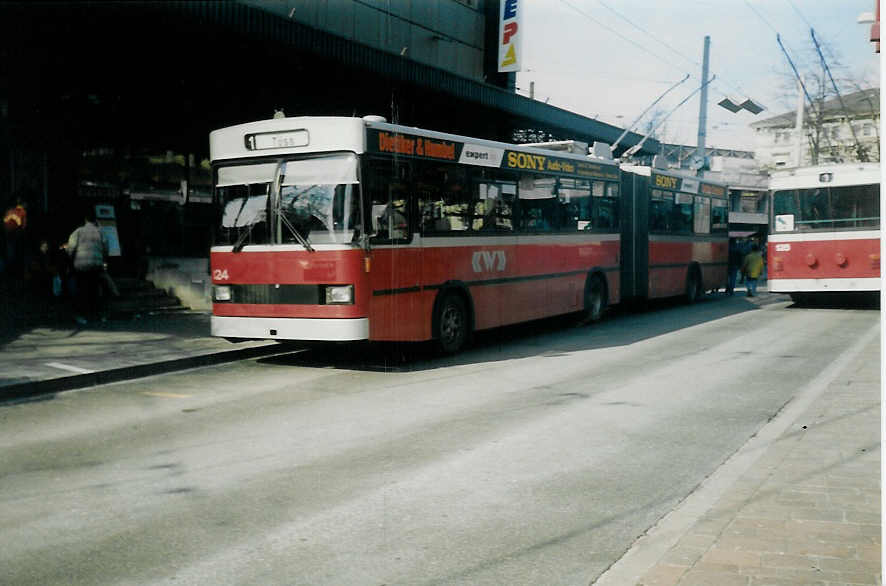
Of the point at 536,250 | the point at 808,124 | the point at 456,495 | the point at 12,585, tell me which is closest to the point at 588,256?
the point at 536,250

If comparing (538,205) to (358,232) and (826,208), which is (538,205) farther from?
(826,208)

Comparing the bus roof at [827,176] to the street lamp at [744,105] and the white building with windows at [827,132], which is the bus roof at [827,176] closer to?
the street lamp at [744,105]

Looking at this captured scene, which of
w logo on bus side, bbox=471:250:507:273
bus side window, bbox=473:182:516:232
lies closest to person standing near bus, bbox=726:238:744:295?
bus side window, bbox=473:182:516:232

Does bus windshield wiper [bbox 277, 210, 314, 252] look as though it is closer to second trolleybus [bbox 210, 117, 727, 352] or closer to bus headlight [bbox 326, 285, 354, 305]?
second trolleybus [bbox 210, 117, 727, 352]

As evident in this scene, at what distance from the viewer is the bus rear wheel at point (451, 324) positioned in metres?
12.0

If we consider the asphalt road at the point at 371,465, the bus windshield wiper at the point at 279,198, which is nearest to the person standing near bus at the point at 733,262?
the asphalt road at the point at 371,465

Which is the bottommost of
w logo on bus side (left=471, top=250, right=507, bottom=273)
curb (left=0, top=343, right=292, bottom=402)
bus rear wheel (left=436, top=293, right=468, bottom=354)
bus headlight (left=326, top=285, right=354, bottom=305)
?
curb (left=0, top=343, right=292, bottom=402)

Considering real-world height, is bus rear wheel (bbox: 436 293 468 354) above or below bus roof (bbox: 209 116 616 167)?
below

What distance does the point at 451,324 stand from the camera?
12336mm

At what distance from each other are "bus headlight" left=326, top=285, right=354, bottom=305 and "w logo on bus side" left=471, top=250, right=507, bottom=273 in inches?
106

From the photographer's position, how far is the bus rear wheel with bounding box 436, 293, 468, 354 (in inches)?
473

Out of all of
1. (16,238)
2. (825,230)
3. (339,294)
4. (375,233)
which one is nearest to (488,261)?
(375,233)

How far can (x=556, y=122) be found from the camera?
25812mm

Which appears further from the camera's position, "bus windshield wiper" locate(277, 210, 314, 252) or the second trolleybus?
"bus windshield wiper" locate(277, 210, 314, 252)
